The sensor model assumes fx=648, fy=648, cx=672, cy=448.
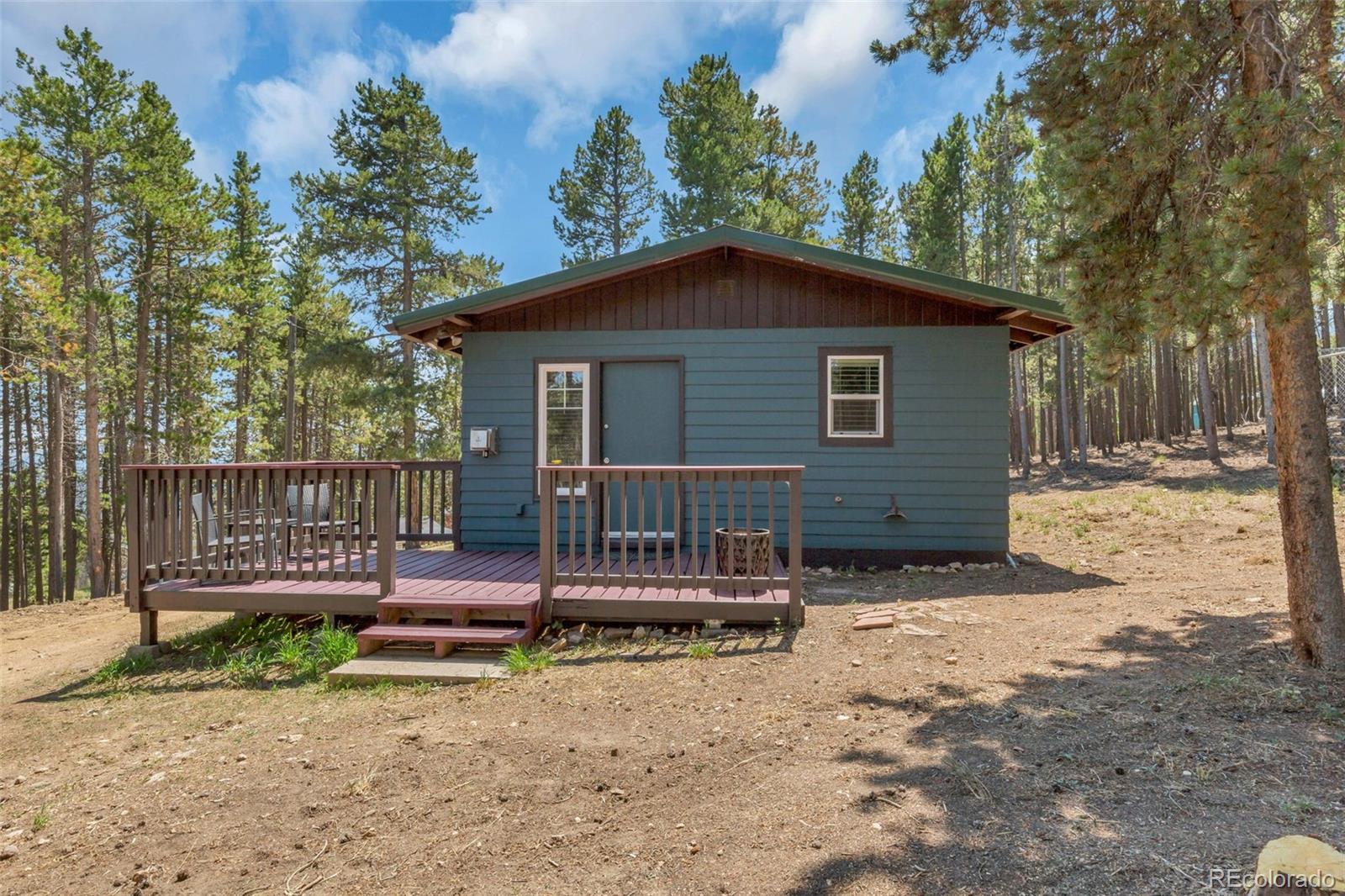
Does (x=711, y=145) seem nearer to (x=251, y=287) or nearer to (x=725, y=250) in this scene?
(x=725, y=250)

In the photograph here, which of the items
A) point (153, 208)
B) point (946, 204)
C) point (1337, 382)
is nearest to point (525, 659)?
point (153, 208)

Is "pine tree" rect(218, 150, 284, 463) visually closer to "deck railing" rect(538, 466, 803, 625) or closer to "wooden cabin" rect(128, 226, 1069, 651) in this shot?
"wooden cabin" rect(128, 226, 1069, 651)

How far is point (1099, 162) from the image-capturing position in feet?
12.4

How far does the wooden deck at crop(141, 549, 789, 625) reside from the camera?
4613 millimetres

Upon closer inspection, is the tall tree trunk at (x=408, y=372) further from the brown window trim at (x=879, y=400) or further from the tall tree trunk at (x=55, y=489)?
the brown window trim at (x=879, y=400)

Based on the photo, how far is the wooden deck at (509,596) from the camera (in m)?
4.61

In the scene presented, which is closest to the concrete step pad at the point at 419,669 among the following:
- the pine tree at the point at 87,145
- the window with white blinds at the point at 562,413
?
the window with white blinds at the point at 562,413

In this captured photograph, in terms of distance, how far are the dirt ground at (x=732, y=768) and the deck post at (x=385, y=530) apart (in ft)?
2.89

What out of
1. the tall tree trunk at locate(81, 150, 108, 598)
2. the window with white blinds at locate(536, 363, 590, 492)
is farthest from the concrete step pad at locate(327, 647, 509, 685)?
the tall tree trunk at locate(81, 150, 108, 598)

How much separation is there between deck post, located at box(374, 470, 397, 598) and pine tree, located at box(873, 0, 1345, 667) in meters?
4.89

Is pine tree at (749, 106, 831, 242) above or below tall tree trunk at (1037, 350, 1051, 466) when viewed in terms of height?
above

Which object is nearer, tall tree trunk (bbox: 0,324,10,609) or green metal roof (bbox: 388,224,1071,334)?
green metal roof (bbox: 388,224,1071,334)

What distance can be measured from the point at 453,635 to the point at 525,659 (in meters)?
0.60

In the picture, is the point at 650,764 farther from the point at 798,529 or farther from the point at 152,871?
the point at 798,529
